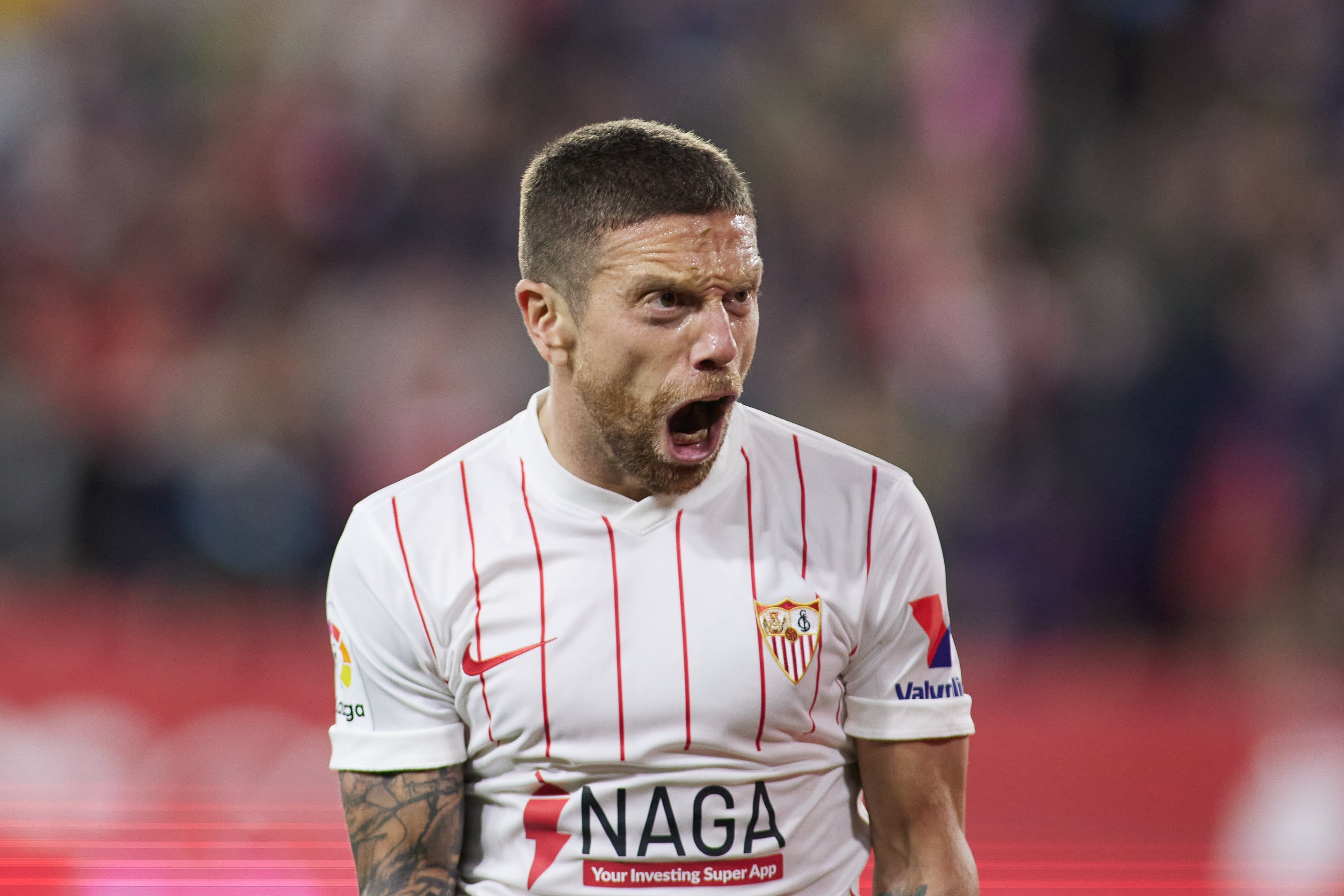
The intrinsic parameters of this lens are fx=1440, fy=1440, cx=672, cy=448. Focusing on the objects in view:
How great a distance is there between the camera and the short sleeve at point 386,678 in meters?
2.06

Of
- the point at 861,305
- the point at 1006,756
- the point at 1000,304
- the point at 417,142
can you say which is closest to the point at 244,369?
the point at 417,142

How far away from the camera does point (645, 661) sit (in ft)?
6.65

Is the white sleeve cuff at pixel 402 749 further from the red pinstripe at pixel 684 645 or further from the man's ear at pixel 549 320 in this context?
the man's ear at pixel 549 320

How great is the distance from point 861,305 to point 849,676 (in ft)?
12.5

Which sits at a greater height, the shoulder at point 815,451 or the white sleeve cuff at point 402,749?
the shoulder at point 815,451

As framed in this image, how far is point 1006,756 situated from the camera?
411cm

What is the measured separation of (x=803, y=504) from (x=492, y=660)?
1.69 ft

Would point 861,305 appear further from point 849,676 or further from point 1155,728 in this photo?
point 849,676

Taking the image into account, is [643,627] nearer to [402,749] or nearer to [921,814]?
[402,749]

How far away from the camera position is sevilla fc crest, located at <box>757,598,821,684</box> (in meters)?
2.04

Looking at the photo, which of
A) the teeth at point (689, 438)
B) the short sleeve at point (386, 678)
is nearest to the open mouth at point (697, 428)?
the teeth at point (689, 438)

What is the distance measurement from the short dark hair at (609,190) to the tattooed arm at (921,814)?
2.65 feet

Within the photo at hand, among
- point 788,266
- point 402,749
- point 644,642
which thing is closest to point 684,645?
point 644,642

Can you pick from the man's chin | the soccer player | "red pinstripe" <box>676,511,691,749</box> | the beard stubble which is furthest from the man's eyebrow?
"red pinstripe" <box>676,511,691,749</box>
